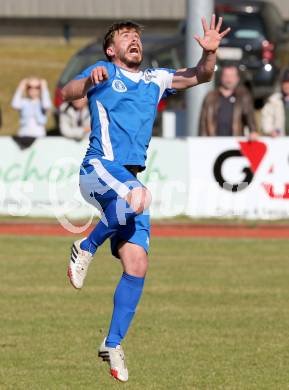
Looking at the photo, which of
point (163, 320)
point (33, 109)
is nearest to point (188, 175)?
point (33, 109)

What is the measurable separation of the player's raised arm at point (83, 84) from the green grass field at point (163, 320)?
6.15 feet

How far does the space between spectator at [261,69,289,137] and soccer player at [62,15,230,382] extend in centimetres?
963

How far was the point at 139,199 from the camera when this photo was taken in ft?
25.5

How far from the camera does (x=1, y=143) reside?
17859 millimetres

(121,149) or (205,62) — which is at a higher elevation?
(205,62)

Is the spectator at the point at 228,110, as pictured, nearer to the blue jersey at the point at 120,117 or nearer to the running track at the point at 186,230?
the running track at the point at 186,230

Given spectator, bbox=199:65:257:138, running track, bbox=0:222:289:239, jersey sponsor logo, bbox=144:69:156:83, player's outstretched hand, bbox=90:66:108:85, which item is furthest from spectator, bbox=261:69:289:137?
player's outstretched hand, bbox=90:66:108:85

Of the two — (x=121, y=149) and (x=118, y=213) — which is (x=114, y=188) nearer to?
(x=118, y=213)

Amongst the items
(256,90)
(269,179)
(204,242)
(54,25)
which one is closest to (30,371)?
(204,242)

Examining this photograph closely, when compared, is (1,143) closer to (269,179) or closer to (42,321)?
(269,179)

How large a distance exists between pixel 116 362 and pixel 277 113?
34.4ft

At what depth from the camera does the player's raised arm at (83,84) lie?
776 cm

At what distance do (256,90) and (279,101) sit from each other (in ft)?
27.2

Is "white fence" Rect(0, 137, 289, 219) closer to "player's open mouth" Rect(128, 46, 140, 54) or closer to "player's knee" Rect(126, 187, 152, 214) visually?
"player's open mouth" Rect(128, 46, 140, 54)
